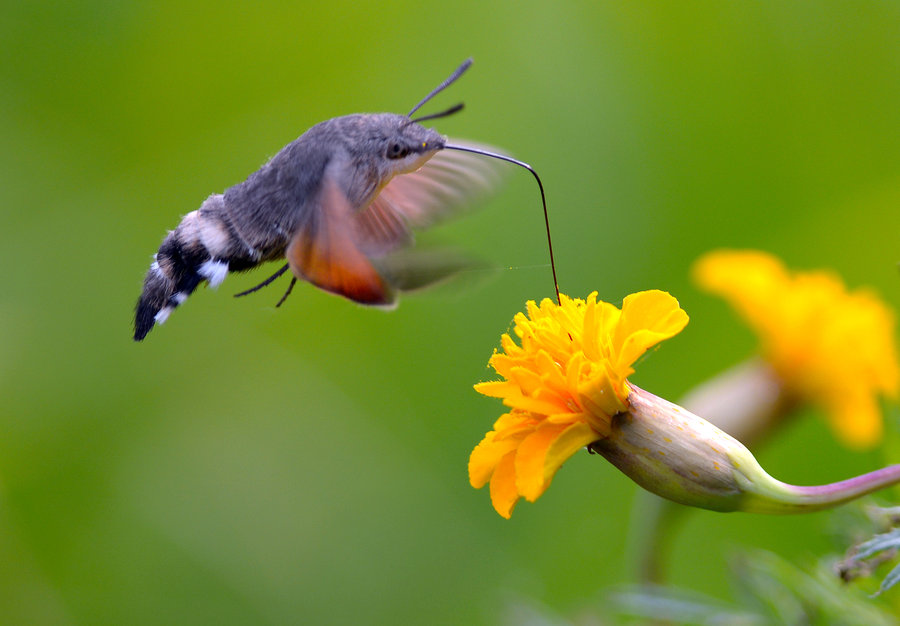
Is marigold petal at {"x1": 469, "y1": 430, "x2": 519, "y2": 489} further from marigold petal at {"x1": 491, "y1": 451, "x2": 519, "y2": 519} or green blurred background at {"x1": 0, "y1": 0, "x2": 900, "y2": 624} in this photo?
green blurred background at {"x1": 0, "y1": 0, "x2": 900, "y2": 624}

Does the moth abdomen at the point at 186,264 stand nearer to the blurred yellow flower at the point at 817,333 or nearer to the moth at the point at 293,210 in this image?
the moth at the point at 293,210

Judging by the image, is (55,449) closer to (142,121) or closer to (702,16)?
(142,121)

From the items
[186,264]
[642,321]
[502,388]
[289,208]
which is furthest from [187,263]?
[642,321]

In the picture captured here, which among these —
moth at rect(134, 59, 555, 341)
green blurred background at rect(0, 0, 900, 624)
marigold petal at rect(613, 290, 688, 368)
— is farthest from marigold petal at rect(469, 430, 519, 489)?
green blurred background at rect(0, 0, 900, 624)

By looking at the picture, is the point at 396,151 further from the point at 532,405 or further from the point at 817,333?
the point at 817,333

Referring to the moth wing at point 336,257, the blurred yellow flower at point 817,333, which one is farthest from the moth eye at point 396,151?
the blurred yellow flower at point 817,333
